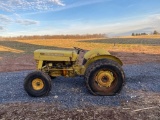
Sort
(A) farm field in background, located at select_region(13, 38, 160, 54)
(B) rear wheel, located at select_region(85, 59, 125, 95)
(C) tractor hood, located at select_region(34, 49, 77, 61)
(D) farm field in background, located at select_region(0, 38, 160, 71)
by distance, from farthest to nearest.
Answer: (A) farm field in background, located at select_region(13, 38, 160, 54) < (D) farm field in background, located at select_region(0, 38, 160, 71) < (C) tractor hood, located at select_region(34, 49, 77, 61) < (B) rear wheel, located at select_region(85, 59, 125, 95)

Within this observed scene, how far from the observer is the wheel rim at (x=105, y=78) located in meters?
6.30

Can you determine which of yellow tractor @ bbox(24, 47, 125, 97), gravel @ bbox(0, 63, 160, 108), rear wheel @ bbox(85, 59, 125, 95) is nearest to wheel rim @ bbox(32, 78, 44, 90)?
yellow tractor @ bbox(24, 47, 125, 97)

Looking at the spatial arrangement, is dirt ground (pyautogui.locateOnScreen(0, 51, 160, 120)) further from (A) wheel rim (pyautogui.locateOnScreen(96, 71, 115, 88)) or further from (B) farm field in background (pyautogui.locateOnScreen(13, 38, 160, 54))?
(B) farm field in background (pyautogui.locateOnScreen(13, 38, 160, 54))

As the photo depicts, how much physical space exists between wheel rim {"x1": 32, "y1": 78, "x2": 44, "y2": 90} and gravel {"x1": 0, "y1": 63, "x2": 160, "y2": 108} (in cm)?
29

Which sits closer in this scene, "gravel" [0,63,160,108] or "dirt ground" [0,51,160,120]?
"dirt ground" [0,51,160,120]

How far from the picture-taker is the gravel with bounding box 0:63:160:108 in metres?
5.89

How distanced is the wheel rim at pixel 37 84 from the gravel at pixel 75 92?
29 centimetres

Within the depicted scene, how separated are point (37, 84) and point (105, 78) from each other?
70.8 inches

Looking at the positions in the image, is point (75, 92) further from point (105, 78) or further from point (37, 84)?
point (37, 84)

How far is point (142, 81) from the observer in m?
7.77

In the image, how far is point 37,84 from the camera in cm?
636

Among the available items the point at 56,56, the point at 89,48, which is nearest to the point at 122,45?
the point at 89,48

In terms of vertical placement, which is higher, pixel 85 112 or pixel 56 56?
pixel 56 56

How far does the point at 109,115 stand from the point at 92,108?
19.8 inches
